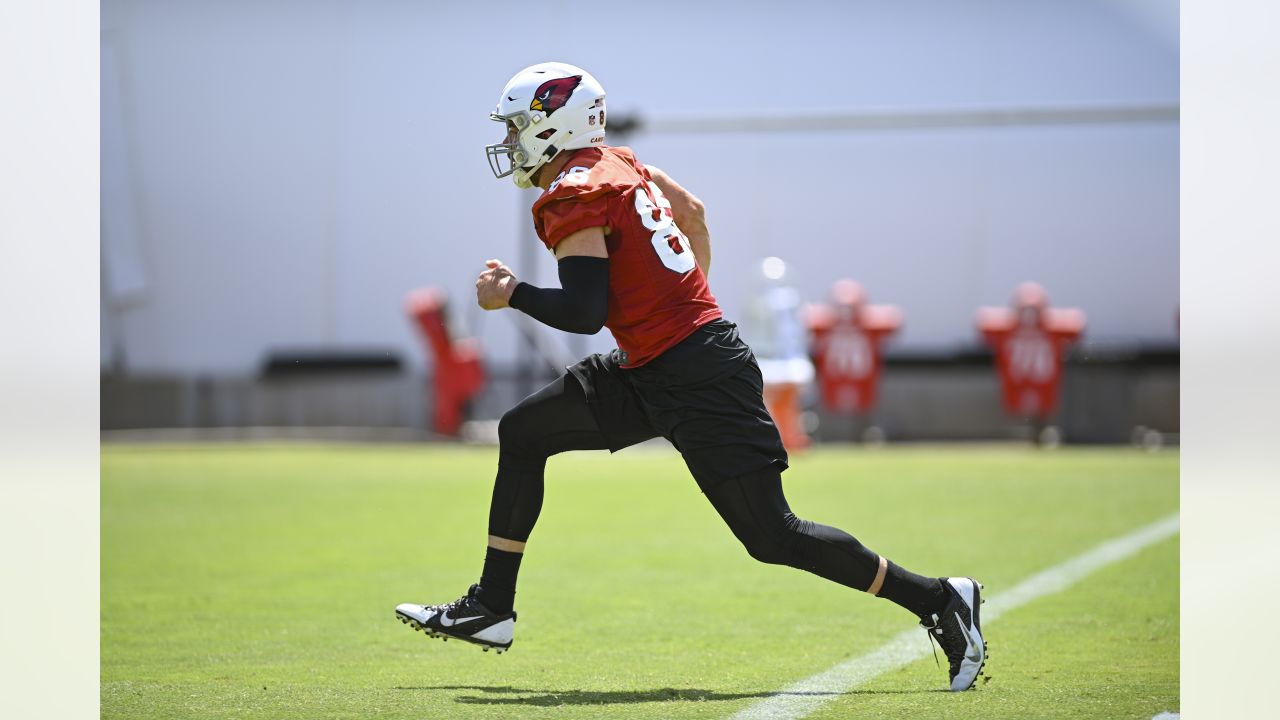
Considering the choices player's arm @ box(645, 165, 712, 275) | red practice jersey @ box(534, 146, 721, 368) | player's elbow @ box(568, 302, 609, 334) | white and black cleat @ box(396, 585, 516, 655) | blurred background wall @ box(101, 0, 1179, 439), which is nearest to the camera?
player's elbow @ box(568, 302, 609, 334)

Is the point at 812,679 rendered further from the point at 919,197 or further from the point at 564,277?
the point at 919,197

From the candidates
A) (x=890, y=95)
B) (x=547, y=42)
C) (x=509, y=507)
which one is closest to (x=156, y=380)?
(x=547, y=42)

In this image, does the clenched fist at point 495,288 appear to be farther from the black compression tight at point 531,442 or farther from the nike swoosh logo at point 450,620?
the nike swoosh logo at point 450,620

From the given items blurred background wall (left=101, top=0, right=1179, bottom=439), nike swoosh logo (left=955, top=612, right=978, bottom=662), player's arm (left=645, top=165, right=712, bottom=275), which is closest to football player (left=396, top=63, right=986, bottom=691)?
nike swoosh logo (left=955, top=612, right=978, bottom=662)

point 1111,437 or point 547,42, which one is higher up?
point 547,42

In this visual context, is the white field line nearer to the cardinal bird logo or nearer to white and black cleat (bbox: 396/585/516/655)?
white and black cleat (bbox: 396/585/516/655)

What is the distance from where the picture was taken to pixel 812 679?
15.5ft

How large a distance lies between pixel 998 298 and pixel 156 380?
12.5 meters

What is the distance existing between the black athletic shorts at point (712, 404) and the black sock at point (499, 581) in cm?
63

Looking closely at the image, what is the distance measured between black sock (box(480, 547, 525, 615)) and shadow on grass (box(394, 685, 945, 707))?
28cm

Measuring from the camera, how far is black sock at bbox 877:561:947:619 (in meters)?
4.57

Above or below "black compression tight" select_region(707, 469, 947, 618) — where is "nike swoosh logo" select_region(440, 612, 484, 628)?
below

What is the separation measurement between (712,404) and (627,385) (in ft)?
1.17

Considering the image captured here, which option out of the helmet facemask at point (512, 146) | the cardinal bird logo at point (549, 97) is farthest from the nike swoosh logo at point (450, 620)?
the cardinal bird logo at point (549, 97)
